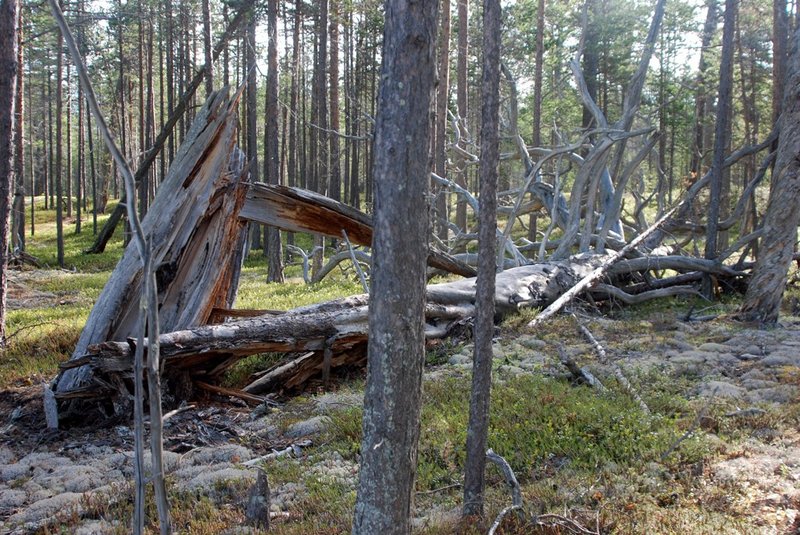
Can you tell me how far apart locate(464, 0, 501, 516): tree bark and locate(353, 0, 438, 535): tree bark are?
1.00 meters

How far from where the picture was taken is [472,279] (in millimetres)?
11234

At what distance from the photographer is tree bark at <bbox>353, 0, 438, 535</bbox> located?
3.17 metres

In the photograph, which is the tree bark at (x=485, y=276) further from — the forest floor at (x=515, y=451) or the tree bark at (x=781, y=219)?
the tree bark at (x=781, y=219)

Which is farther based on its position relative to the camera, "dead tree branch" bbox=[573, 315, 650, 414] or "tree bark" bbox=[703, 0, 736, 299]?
"tree bark" bbox=[703, 0, 736, 299]

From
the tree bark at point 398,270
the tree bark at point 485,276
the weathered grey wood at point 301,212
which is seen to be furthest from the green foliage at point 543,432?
the weathered grey wood at point 301,212

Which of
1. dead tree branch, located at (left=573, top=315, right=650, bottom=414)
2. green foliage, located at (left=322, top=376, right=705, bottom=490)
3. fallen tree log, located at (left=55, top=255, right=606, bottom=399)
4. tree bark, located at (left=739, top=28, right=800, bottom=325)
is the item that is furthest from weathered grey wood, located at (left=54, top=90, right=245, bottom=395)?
tree bark, located at (left=739, top=28, right=800, bottom=325)

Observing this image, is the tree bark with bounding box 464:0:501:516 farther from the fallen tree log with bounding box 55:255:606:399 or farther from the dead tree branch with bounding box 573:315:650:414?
the fallen tree log with bounding box 55:255:606:399

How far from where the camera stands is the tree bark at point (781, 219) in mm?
9727

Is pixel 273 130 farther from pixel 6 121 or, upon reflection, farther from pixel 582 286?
pixel 582 286

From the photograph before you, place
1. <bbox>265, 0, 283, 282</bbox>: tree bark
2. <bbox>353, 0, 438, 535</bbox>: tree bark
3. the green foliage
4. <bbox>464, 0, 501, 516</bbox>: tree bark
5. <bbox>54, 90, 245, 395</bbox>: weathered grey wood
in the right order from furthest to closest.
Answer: <bbox>265, 0, 283, 282</bbox>: tree bark → <bbox>54, 90, 245, 395</bbox>: weathered grey wood → the green foliage → <bbox>464, 0, 501, 516</bbox>: tree bark → <bbox>353, 0, 438, 535</bbox>: tree bark

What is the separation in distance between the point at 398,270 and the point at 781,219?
9.02m

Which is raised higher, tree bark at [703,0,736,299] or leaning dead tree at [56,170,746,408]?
tree bark at [703,0,736,299]

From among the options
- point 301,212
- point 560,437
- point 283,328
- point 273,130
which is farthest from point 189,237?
point 273,130

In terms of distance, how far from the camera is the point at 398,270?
325 centimetres
